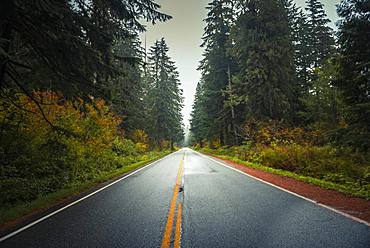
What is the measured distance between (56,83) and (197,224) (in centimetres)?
539

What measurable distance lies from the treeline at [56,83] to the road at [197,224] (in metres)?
2.80

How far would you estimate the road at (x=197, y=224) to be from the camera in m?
3.97

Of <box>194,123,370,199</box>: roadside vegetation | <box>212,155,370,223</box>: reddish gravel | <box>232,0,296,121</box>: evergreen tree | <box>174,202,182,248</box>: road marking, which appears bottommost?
<box>174,202,182,248</box>: road marking

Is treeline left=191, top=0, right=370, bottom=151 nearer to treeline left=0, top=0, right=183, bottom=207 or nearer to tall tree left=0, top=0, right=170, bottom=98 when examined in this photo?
treeline left=0, top=0, right=183, bottom=207

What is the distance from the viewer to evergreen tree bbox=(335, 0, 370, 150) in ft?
35.6

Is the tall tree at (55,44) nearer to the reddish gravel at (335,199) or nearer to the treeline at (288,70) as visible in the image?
the reddish gravel at (335,199)

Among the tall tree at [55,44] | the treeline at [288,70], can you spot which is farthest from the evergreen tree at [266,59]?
the tall tree at [55,44]

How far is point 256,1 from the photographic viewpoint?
22062 mm

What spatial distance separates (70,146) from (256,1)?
66.2ft

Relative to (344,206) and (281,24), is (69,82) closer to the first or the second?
(344,206)

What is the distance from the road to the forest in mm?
3419

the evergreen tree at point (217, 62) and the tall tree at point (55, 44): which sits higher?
the evergreen tree at point (217, 62)

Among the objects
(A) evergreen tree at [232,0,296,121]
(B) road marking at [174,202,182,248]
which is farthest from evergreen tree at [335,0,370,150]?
(B) road marking at [174,202,182,248]

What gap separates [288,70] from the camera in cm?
2148
